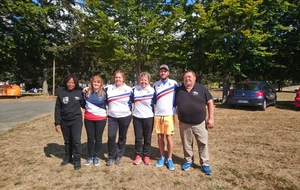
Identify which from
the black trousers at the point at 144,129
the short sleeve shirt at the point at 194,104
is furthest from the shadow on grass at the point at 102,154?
the short sleeve shirt at the point at 194,104

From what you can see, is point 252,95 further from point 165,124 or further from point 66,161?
point 66,161

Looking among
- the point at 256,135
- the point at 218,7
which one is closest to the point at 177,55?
the point at 218,7

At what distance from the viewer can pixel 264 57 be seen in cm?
1505

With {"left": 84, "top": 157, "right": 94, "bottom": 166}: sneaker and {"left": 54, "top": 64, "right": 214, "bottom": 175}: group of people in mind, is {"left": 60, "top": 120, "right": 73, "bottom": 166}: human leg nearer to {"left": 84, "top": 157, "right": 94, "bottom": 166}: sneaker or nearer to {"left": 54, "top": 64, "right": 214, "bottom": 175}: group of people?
{"left": 54, "top": 64, "right": 214, "bottom": 175}: group of people

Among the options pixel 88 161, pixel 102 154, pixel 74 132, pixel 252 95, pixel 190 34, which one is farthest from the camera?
pixel 190 34

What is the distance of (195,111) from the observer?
12.9ft

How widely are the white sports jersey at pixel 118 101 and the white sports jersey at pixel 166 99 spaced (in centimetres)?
56

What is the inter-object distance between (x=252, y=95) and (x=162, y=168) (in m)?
8.96

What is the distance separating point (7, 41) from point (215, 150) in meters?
20.6

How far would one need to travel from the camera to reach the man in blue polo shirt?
3951 millimetres

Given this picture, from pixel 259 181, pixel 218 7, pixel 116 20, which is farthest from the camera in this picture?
pixel 116 20

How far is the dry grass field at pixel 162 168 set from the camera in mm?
3604

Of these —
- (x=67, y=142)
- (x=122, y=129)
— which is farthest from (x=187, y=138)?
(x=67, y=142)

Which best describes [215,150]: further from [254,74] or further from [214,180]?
[254,74]
